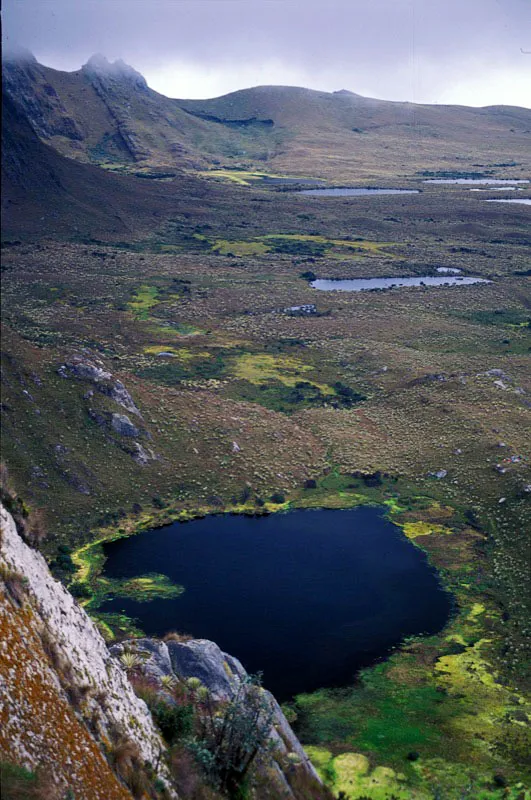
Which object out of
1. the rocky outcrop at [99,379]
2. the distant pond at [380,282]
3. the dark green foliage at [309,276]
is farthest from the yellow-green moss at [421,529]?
the dark green foliage at [309,276]

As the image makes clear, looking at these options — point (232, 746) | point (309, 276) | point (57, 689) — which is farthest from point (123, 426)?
point (309, 276)

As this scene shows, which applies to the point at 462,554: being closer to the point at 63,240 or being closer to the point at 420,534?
the point at 420,534

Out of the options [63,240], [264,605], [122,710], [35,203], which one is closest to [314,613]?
[264,605]

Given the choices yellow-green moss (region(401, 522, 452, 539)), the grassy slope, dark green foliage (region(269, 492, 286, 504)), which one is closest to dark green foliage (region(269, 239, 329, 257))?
the grassy slope

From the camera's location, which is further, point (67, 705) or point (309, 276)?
point (309, 276)

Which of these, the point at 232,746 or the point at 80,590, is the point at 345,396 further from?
the point at 232,746

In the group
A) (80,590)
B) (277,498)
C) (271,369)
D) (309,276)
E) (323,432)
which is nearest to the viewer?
(80,590)
